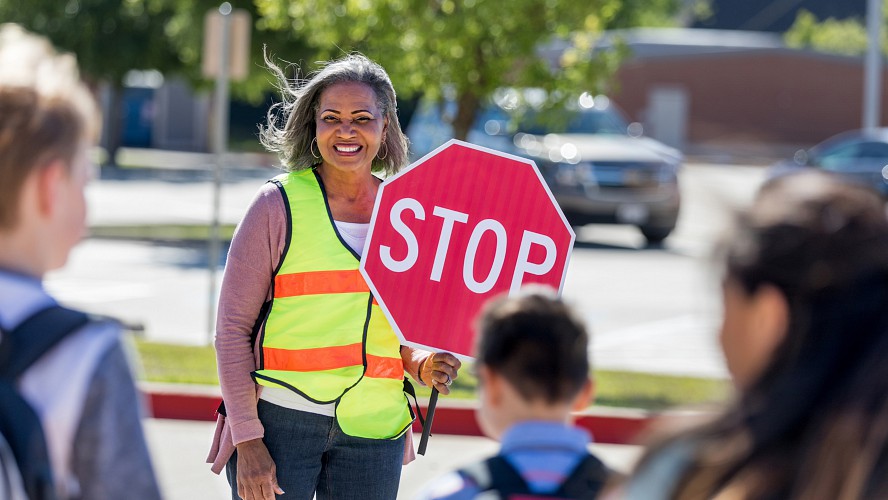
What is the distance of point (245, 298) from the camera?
3.22m

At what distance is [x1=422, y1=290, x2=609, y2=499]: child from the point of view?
200 cm

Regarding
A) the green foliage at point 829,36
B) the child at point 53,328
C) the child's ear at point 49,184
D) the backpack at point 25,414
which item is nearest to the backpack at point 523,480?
the child at point 53,328

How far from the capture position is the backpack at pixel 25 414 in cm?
173

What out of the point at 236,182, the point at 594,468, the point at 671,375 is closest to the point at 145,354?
the point at 671,375

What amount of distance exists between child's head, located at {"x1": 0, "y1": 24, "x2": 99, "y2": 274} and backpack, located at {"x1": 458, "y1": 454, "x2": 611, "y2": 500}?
2.41 ft

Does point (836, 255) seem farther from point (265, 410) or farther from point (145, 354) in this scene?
point (145, 354)

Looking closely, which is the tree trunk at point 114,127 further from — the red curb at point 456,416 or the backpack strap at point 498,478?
the backpack strap at point 498,478

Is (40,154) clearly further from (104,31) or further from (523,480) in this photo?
(104,31)

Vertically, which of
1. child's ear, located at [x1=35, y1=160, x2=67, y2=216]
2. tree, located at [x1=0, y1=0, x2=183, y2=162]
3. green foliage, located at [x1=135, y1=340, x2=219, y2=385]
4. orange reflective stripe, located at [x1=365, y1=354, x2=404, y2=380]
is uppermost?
tree, located at [x1=0, y1=0, x2=183, y2=162]

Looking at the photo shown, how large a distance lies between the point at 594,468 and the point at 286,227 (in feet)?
4.63

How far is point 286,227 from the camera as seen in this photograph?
3.25 meters

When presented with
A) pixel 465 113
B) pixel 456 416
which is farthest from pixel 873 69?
pixel 456 416

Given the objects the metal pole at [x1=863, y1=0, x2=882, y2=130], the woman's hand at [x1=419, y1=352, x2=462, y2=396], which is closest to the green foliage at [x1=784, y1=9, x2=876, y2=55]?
the metal pole at [x1=863, y1=0, x2=882, y2=130]

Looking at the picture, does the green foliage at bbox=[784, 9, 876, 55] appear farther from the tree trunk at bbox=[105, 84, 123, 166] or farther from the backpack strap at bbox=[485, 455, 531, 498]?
the backpack strap at bbox=[485, 455, 531, 498]
